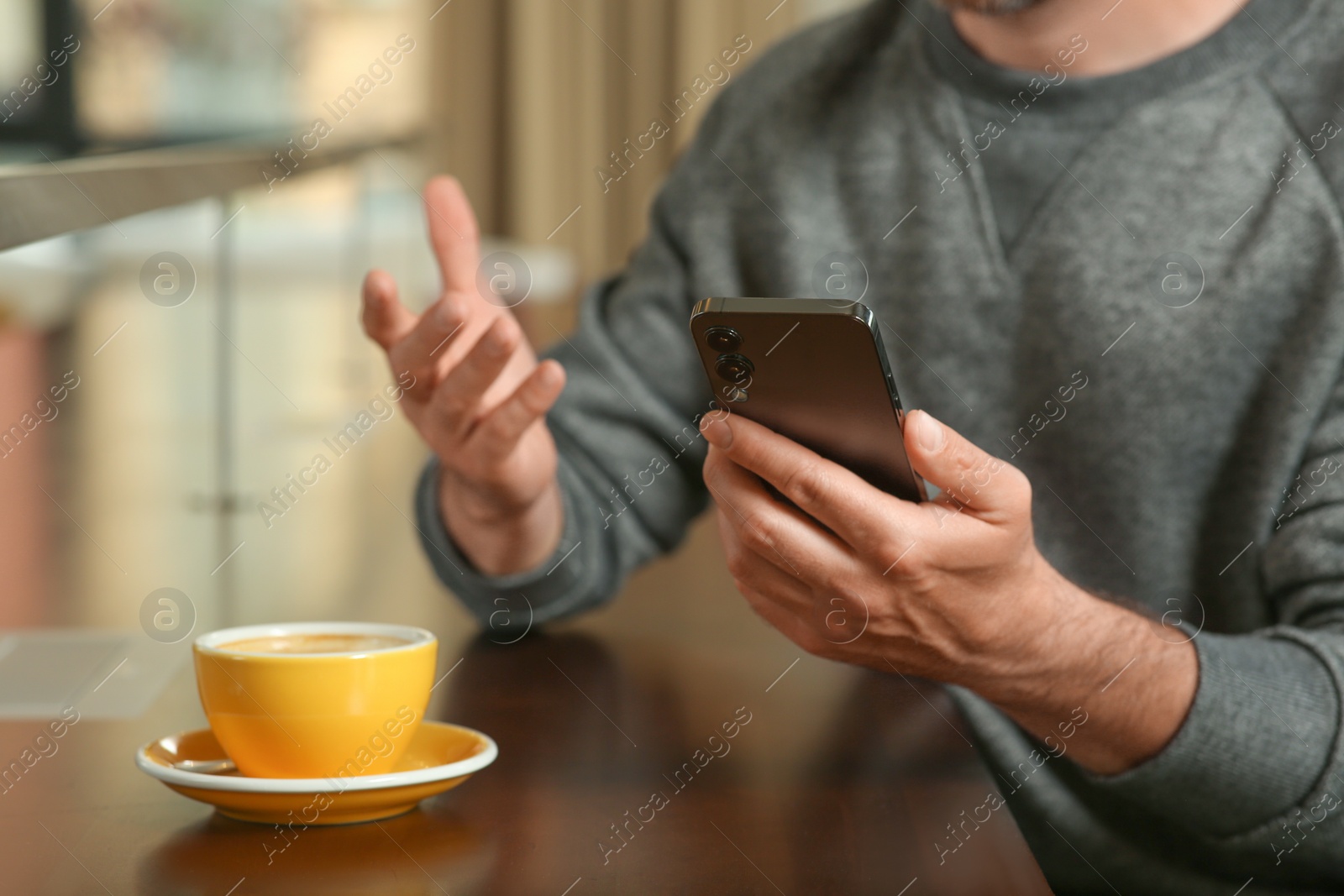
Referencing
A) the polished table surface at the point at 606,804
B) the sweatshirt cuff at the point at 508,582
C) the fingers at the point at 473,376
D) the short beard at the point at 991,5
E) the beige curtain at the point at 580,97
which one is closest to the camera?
the polished table surface at the point at 606,804

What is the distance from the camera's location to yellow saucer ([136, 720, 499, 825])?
1.52 ft

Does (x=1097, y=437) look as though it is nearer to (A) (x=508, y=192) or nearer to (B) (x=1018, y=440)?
(B) (x=1018, y=440)

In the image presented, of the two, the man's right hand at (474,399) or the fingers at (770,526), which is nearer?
the fingers at (770,526)

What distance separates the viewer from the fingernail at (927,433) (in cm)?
53

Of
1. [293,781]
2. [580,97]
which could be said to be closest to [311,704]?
[293,781]

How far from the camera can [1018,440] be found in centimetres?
90

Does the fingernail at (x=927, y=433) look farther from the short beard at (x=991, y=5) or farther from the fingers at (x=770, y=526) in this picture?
the short beard at (x=991, y=5)

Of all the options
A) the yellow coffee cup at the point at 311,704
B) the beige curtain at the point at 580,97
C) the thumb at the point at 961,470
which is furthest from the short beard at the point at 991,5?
the beige curtain at the point at 580,97

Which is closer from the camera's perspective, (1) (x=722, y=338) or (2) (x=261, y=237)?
(1) (x=722, y=338)

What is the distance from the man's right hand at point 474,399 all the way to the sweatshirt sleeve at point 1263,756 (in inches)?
14.5

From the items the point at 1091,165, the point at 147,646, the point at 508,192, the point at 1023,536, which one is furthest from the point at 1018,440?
the point at 508,192

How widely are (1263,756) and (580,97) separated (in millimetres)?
3012

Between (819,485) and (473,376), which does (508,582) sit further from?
(819,485)

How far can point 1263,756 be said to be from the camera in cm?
65
